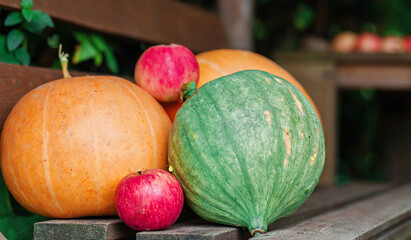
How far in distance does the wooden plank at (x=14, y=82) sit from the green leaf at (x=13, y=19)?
0.17 metres

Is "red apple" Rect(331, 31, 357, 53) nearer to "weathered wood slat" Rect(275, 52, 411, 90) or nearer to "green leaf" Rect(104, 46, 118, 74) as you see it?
"weathered wood slat" Rect(275, 52, 411, 90)

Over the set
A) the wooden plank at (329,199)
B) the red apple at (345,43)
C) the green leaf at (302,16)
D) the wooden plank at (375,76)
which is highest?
the green leaf at (302,16)

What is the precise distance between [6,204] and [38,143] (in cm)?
42

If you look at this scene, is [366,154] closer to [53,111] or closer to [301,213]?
[301,213]

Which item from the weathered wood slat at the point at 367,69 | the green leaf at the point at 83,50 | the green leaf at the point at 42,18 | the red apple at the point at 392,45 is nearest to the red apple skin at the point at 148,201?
the green leaf at the point at 42,18

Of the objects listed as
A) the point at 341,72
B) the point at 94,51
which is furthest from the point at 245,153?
the point at 341,72

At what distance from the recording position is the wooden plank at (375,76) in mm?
3170

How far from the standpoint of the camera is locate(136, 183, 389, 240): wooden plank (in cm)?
126

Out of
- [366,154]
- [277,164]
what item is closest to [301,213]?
[277,164]

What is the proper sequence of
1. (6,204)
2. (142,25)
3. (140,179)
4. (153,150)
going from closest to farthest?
(140,179) < (153,150) < (6,204) < (142,25)

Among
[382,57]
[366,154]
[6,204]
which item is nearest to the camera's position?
[6,204]

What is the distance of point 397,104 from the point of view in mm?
4289

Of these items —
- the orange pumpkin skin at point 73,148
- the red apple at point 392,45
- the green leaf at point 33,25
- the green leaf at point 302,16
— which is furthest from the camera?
the green leaf at point 302,16

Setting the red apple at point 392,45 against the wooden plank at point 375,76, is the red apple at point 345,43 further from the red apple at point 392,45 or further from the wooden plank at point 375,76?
the wooden plank at point 375,76
